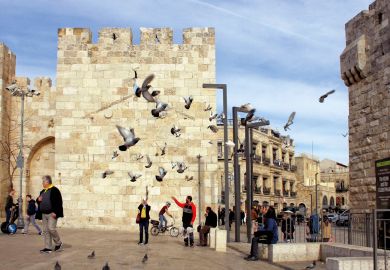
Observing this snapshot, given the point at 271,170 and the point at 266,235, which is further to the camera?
the point at 271,170

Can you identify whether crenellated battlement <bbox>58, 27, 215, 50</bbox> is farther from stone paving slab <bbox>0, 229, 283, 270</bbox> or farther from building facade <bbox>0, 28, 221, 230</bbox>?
stone paving slab <bbox>0, 229, 283, 270</bbox>

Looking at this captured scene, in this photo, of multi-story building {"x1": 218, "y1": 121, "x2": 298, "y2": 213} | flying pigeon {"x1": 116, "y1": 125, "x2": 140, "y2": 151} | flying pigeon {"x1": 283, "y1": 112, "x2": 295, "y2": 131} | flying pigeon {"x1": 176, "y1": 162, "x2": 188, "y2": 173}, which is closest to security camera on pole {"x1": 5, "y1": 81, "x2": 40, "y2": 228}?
flying pigeon {"x1": 176, "y1": 162, "x2": 188, "y2": 173}

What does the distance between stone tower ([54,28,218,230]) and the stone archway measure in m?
4.32

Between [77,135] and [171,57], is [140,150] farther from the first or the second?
[171,57]

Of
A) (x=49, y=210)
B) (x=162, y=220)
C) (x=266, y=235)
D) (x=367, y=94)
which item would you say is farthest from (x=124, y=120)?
(x=266, y=235)

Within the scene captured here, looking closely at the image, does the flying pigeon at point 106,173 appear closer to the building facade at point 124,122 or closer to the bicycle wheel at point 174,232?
the building facade at point 124,122

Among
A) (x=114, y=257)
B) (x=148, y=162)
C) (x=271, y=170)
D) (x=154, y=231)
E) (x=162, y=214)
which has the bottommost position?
(x=154, y=231)

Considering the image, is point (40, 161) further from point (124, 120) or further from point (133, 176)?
point (133, 176)

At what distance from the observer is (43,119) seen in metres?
27.9

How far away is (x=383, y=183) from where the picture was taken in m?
15.6

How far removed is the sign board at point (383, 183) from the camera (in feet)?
50.4

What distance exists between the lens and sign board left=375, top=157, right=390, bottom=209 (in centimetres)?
1538

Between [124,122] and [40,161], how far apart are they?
6.69 m

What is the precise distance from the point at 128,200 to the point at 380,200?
11177mm
